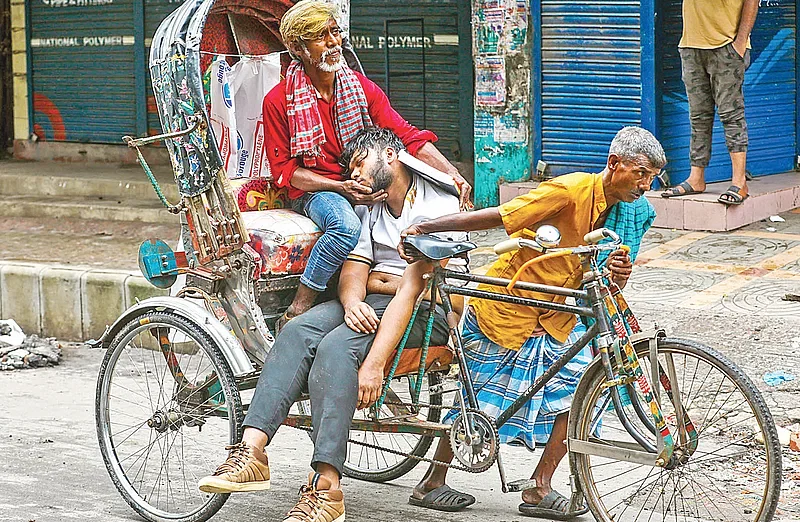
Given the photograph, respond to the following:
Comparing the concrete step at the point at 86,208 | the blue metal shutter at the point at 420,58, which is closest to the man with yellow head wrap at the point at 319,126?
the blue metal shutter at the point at 420,58

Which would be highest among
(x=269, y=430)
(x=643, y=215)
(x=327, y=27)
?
(x=327, y=27)

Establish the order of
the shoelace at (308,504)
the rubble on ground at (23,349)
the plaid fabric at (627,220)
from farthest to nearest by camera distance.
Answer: the rubble on ground at (23,349) < the plaid fabric at (627,220) < the shoelace at (308,504)

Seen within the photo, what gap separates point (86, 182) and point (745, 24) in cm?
598

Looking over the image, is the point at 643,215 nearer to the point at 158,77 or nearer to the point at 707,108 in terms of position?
the point at 158,77

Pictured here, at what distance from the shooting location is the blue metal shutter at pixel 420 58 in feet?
32.5

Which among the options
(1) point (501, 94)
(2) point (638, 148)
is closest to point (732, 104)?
(1) point (501, 94)

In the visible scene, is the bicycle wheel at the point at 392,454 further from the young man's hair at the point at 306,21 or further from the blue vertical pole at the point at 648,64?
the blue vertical pole at the point at 648,64

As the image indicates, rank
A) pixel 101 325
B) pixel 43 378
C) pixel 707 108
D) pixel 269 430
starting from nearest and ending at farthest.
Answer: pixel 269 430 → pixel 43 378 → pixel 101 325 → pixel 707 108

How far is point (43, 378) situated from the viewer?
6809 millimetres

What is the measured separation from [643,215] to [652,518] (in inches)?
42.7

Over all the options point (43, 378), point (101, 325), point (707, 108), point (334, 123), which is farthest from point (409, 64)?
point (334, 123)

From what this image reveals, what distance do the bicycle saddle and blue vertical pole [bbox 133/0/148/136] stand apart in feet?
26.6

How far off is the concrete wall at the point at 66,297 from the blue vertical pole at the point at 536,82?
3.25 metres

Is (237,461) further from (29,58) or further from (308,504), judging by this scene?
(29,58)
